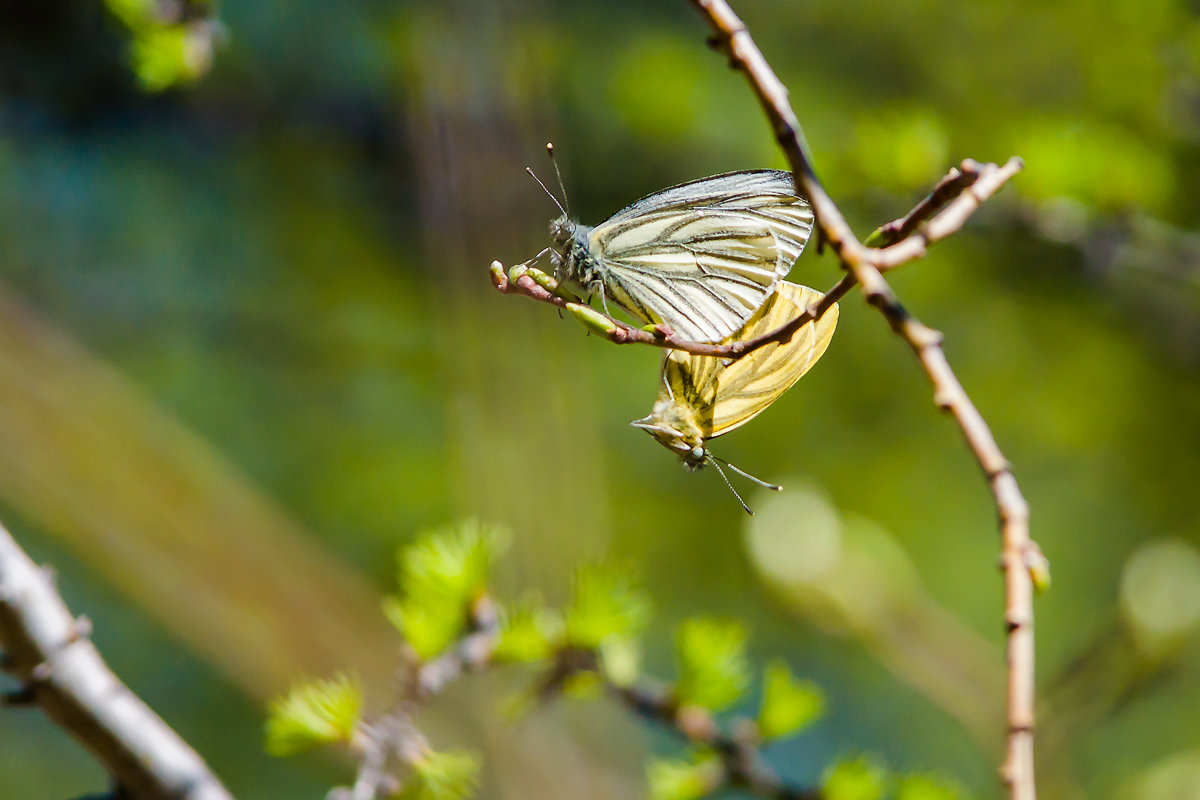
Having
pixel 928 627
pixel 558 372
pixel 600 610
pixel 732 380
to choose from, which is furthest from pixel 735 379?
pixel 558 372

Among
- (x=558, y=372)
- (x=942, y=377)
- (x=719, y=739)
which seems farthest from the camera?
(x=558, y=372)

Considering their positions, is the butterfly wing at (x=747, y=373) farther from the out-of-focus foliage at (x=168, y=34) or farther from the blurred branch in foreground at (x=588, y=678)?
the out-of-focus foliage at (x=168, y=34)

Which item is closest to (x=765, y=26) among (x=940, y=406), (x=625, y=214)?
(x=625, y=214)

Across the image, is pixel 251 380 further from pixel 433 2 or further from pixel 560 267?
pixel 560 267

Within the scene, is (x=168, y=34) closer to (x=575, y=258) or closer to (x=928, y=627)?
(x=575, y=258)

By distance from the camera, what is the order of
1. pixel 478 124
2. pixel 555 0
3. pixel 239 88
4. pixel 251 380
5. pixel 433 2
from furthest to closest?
pixel 251 380 < pixel 555 0 < pixel 239 88 < pixel 433 2 < pixel 478 124

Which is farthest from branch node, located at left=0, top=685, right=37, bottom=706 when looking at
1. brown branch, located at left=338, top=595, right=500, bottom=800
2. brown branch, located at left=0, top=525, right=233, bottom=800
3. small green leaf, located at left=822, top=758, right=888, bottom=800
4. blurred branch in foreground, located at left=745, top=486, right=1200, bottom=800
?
blurred branch in foreground, located at left=745, top=486, right=1200, bottom=800

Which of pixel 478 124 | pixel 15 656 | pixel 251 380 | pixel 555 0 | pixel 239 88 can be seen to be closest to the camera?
pixel 15 656
